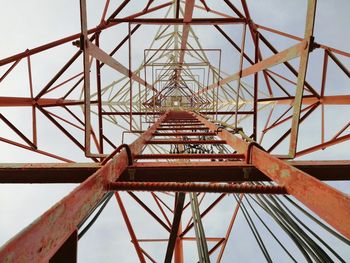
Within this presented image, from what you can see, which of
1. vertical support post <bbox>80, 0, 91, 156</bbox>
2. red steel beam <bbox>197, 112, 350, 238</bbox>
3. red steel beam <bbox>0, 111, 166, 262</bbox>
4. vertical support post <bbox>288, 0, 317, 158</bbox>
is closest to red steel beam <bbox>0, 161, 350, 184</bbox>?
red steel beam <bbox>197, 112, 350, 238</bbox>

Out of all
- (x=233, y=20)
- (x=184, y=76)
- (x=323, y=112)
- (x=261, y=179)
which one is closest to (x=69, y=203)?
(x=261, y=179)

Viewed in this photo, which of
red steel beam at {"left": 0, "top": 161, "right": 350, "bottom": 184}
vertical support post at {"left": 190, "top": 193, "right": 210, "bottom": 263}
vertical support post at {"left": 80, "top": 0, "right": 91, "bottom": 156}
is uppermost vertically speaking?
vertical support post at {"left": 80, "top": 0, "right": 91, "bottom": 156}

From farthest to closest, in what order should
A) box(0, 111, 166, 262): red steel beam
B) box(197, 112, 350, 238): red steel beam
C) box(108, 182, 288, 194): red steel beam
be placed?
1. box(108, 182, 288, 194): red steel beam
2. box(197, 112, 350, 238): red steel beam
3. box(0, 111, 166, 262): red steel beam

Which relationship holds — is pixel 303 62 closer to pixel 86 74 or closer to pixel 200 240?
pixel 200 240

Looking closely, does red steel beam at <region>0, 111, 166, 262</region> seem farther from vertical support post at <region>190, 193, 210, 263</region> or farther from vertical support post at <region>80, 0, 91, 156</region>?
vertical support post at <region>80, 0, 91, 156</region>

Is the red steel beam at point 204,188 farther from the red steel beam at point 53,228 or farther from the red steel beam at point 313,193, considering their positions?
the red steel beam at point 53,228

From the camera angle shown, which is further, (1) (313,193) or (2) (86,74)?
(2) (86,74)

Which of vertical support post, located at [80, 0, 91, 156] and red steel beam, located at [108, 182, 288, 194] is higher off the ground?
vertical support post, located at [80, 0, 91, 156]

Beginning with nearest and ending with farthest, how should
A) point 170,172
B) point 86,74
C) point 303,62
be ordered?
point 170,172 < point 303,62 < point 86,74

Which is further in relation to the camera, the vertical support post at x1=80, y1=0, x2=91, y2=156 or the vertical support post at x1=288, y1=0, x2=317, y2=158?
the vertical support post at x1=80, y1=0, x2=91, y2=156

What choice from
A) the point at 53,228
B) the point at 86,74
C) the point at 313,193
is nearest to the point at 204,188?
the point at 313,193

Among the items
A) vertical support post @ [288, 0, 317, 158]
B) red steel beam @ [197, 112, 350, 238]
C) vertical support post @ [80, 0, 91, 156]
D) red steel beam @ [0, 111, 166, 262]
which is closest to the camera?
red steel beam @ [0, 111, 166, 262]

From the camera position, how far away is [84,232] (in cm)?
232

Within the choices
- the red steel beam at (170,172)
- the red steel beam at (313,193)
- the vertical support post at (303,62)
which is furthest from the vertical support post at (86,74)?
the vertical support post at (303,62)
